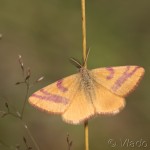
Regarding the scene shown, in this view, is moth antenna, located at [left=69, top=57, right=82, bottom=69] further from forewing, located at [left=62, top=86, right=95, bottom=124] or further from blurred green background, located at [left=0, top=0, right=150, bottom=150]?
blurred green background, located at [left=0, top=0, right=150, bottom=150]

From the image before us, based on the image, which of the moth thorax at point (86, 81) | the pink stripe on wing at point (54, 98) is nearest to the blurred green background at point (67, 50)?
the moth thorax at point (86, 81)

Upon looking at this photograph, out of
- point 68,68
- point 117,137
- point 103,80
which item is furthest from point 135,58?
point 103,80

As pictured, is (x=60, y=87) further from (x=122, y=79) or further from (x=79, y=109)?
(x=122, y=79)

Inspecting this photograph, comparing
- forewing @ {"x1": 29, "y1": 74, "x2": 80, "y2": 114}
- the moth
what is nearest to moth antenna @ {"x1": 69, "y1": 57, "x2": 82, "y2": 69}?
the moth

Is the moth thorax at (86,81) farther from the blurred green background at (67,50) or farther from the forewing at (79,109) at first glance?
Answer: the blurred green background at (67,50)

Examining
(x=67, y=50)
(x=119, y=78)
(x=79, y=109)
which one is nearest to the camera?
(x=79, y=109)

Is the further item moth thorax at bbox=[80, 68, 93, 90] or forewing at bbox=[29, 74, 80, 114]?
moth thorax at bbox=[80, 68, 93, 90]

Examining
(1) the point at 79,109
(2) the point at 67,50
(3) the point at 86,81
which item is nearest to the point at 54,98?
(1) the point at 79,109
